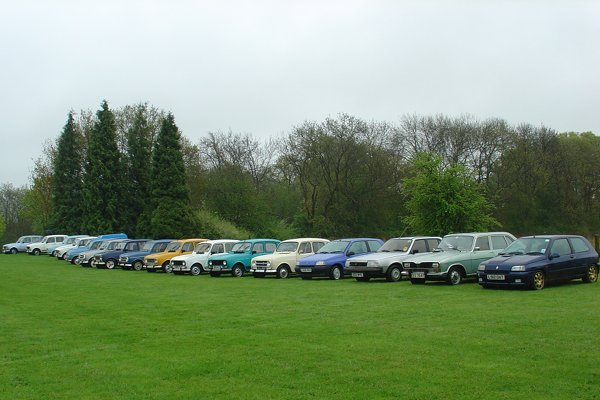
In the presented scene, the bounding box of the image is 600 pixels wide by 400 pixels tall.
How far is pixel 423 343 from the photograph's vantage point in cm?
988

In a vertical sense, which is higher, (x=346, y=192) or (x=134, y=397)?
(x=346, y=192)

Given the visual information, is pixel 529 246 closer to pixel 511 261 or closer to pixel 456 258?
pixel 511 261

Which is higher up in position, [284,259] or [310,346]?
[284,259]

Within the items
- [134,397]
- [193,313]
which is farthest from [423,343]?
[193,313]

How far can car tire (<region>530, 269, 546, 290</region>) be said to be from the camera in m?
17.6

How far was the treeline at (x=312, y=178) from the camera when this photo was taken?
58781 millimetres

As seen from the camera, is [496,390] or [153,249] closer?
[496,390]

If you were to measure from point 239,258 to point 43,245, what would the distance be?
32.3 m

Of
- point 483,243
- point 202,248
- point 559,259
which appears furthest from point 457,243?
point 202,248

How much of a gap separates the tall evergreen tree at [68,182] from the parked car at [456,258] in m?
47.8

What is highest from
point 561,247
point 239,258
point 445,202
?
point 445,202

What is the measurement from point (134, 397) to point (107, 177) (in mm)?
54919

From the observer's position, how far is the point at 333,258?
24.7 metres

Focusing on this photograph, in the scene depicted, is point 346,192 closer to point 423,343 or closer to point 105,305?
point 105,305
